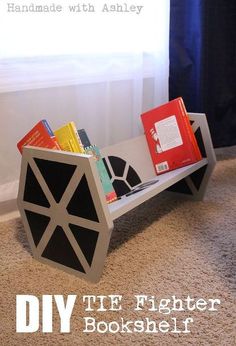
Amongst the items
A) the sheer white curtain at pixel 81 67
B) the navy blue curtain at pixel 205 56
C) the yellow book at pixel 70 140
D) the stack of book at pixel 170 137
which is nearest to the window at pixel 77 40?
the sheer white curtain at pixel 81 67

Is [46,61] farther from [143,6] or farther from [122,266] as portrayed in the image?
[122,266]

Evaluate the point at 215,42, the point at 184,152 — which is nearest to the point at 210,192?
the point at 184,152

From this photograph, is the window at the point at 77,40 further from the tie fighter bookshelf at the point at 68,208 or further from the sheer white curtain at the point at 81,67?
the tie fighter bookshelf at the point at 68,208

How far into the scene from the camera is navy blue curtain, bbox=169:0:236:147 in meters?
1.65

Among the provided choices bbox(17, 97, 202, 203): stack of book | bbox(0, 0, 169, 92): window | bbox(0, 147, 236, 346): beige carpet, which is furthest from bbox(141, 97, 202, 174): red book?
bbox(0, 0, 169, 92): window

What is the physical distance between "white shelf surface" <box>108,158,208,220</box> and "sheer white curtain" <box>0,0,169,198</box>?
0.40 meters

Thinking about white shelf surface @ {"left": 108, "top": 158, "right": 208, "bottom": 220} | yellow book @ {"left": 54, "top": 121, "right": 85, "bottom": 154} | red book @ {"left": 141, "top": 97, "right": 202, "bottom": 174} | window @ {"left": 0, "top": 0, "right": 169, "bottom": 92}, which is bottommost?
white shelf surface @ {"left": 108, "top": 158, "right": 208, "bottom": 220}

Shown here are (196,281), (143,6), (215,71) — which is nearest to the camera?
(196,281)

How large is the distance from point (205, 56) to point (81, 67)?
0.61 meters

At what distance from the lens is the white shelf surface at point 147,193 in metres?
0.93

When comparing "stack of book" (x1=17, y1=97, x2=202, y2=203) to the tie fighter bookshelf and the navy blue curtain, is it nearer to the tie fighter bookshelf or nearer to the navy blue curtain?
the tie fighter bookshelf

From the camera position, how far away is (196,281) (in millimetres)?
932

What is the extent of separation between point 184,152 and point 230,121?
0.73 meters

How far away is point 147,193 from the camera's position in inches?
40.4
